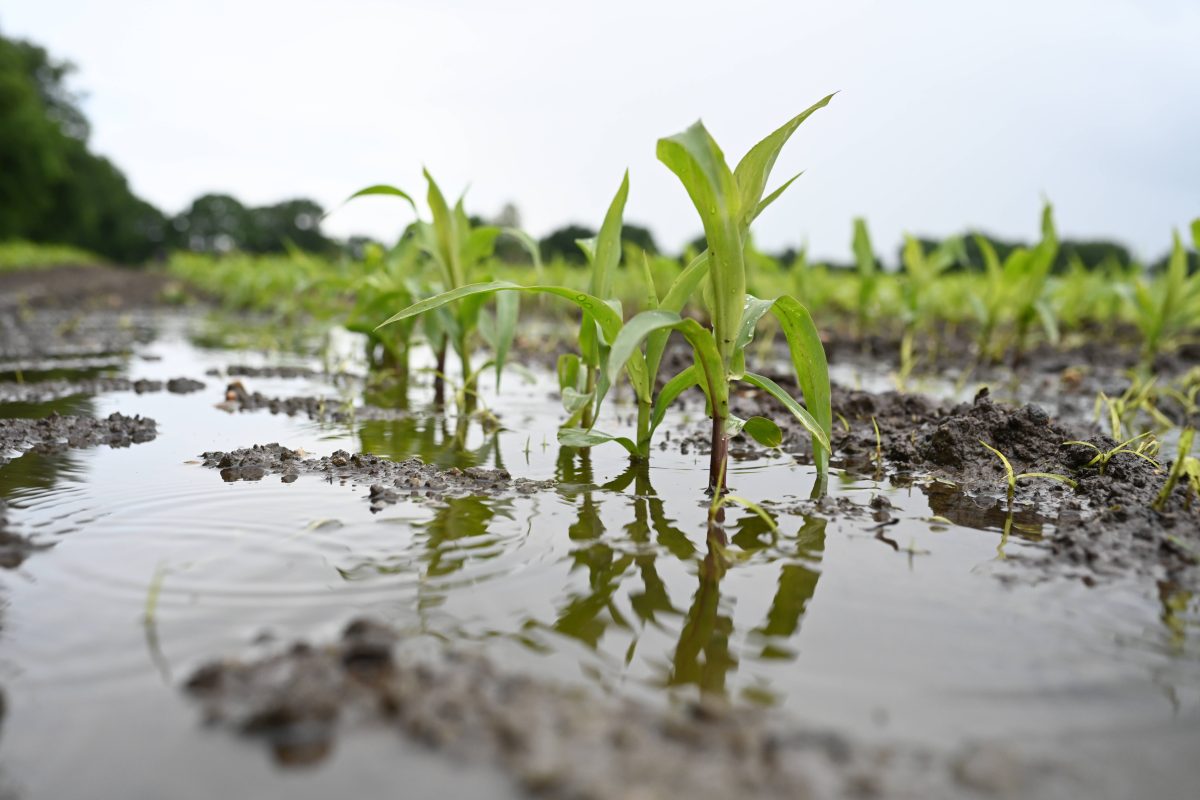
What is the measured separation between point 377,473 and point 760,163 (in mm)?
1076

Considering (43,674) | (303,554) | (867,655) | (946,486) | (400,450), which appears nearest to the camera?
(43,674)

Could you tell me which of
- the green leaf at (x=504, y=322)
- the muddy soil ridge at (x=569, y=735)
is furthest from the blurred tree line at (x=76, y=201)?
the muddy soil ridge at (x=569, y=735)

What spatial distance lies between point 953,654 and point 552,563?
0.60 metres

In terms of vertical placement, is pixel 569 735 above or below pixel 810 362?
below

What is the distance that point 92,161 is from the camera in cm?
4278

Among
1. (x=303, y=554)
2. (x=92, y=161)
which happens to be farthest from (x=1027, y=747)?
(x=92, y=161)

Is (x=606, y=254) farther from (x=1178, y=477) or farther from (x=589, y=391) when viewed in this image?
(x=1178, y=477)

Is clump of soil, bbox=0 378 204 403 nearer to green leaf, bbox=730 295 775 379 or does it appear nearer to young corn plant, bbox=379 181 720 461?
young corn plant, bbox=379 181 720 461

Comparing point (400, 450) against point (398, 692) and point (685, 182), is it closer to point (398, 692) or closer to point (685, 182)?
point (685, 182)

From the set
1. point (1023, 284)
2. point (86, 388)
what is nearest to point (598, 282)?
point (86, 388)

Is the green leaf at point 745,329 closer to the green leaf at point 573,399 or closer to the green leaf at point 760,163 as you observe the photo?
the green leaf at point 760,163

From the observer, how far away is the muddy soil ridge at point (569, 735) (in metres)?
0.73

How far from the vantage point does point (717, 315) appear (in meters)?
1.63

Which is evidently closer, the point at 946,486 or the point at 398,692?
the point at 398,692
